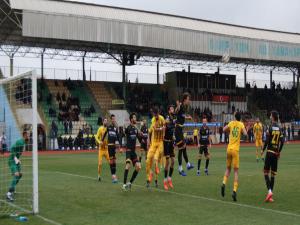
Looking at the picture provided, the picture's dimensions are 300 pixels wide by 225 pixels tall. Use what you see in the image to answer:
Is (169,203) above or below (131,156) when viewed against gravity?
below

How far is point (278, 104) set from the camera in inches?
2613

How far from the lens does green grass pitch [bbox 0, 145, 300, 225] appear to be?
35.4 feet

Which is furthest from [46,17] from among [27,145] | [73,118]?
[27,145]

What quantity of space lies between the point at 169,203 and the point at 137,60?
42.2 m

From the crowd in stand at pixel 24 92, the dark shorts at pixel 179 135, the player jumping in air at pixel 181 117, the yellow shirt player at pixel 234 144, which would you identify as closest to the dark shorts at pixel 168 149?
the player jumping in air at pixel 181 117

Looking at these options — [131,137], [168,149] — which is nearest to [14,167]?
[131,137]

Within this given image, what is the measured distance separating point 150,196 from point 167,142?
2.61 metres

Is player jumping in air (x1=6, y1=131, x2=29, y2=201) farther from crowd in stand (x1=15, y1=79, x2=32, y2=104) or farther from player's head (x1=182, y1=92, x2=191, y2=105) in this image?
player's head (x1=182, y1=92, x2=191, y2=105)

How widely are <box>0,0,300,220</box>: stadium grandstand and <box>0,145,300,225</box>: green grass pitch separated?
61.6ft

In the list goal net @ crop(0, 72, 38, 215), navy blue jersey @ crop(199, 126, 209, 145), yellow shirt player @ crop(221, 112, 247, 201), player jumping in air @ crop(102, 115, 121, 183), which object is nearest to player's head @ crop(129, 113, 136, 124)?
player jumping in air @ crop(102, 115, 121, 183)

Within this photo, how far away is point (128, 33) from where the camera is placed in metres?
44.6

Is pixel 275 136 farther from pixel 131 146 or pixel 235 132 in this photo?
pixel 131 146

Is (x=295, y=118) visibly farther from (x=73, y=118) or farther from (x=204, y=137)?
(x=204, y=137)

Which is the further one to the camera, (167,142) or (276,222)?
(167,142)
